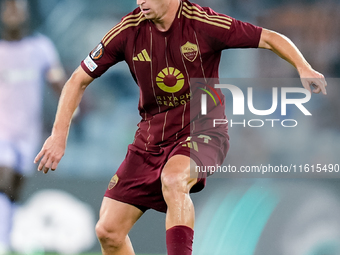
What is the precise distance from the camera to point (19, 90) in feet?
15.2

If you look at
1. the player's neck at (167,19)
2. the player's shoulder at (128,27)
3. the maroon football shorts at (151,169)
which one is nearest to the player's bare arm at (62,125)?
the player's shoulder at (128,27)

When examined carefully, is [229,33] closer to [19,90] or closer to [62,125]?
[62,125]

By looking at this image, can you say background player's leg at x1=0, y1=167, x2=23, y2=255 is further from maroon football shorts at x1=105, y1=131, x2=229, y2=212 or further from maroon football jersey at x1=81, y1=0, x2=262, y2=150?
maroon football jersey at x1=81, y1=0, x2=262, y2=150

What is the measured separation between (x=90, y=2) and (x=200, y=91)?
7.02 ft

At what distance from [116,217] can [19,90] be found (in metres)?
2.05

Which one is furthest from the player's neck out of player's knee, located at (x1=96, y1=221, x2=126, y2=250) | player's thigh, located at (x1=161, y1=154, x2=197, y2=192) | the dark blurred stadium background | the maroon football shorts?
the dark blurred stadium background

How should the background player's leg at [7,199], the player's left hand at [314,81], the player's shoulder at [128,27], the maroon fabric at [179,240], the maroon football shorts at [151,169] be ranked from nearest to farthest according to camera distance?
the maroon fabric at [179,240] < the player's left hand at [314,81] < the maroon football shorts at [151,169] < the player's shoulder at [128,27] < the background player's leg at [7,199]

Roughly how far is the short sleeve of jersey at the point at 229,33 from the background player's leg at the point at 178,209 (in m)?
0.75

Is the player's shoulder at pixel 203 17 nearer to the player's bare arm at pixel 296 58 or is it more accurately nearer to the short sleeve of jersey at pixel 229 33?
the short sleeve of jersey at pixel 229 33

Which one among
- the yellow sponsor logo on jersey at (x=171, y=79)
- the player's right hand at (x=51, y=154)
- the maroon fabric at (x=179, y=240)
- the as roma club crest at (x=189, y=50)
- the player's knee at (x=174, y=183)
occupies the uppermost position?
the as roma club crest at (x=189, y=50)

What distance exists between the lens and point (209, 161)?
9.39 feet

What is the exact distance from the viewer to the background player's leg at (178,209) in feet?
8.38

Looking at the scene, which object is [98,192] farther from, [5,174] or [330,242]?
[330,242]

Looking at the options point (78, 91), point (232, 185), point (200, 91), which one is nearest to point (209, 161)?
point (200, 91)
